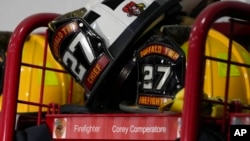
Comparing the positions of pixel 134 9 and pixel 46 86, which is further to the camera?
pixel 46 86

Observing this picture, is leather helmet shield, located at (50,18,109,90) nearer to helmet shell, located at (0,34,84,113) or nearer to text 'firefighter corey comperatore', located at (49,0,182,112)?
text 'firefighter corey comperatore', located at (49,0,182,112)

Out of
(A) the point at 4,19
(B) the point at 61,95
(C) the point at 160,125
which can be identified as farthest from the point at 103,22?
(A) the point at 4,19

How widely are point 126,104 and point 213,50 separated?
Result: 207 mm

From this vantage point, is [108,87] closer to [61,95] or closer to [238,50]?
[238,50]

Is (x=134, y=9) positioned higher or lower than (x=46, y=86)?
higher

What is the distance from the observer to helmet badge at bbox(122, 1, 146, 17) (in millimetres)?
1050

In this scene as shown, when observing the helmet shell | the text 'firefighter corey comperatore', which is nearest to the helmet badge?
the text 'firefighter corey comperatore'

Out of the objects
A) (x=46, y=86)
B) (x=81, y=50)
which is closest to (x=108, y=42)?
(x=81, y=50)

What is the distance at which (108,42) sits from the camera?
104 centimetres

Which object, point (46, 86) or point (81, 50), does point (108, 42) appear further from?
point (46, 86)

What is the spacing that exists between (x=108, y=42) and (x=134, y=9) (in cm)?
7

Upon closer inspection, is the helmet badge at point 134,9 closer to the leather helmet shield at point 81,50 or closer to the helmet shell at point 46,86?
the leather helmet shield at point 81,50

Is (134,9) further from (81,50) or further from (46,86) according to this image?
(46,86)

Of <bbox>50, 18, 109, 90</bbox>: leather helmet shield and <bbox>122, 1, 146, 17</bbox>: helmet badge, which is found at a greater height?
<bbox>122, 1, 146, 17</bbox>: helmet badge
